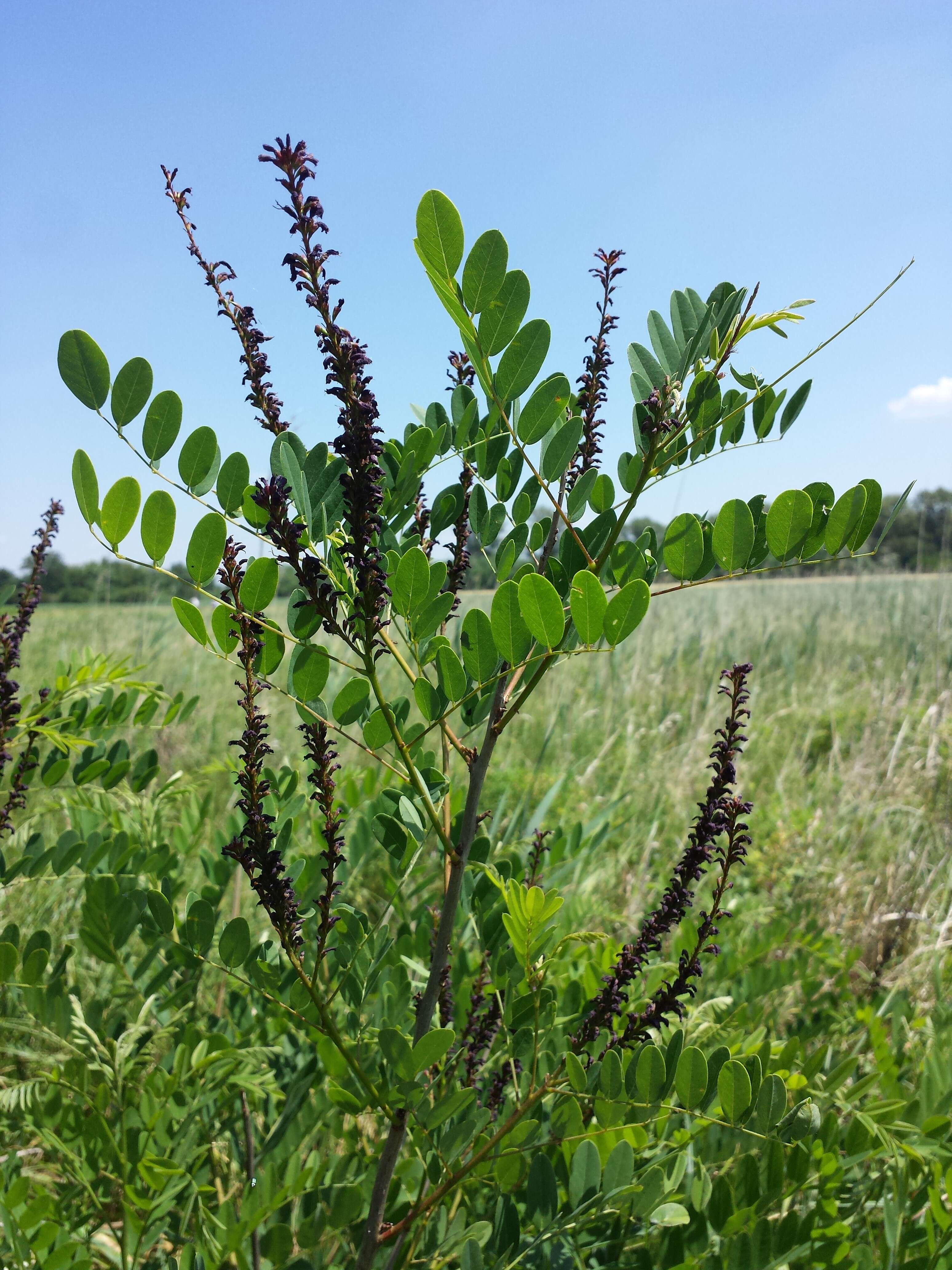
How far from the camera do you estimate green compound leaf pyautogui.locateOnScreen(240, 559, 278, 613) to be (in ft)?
1.98

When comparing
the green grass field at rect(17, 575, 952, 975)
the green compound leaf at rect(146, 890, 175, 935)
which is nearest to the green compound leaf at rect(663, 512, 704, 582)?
the green compound leaf at rect(146, 890, 175, 935)

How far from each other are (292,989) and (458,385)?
1.90 feet

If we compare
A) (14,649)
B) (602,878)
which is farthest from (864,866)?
(14,649)

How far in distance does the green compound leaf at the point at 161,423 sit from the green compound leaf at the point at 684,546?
42 centimetres

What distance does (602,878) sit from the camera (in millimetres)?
1998

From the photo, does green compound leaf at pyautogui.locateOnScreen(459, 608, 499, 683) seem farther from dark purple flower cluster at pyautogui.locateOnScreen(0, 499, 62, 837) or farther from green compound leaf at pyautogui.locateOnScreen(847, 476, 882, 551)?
dark purple flower cluster at pyautogui.locateOnScreen(0, 499, 62, 837)

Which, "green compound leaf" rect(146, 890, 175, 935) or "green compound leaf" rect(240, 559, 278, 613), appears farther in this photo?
"green compound leaf" rect(146, 890, 175, 935)

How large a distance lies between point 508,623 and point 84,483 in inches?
13.7

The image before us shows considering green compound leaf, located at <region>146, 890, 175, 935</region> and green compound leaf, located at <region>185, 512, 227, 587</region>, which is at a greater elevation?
green compound leaf, located at <region>185, 512, 227, 587</region>

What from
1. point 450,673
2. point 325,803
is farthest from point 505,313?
point 325,803

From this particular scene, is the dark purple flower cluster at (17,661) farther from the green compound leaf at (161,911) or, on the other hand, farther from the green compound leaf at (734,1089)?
the green compound leaf at (734,1089)

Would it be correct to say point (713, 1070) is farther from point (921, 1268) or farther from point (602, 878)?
point (602, 878)

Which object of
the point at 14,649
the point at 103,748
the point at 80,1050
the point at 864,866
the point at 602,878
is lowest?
the point at 864,866

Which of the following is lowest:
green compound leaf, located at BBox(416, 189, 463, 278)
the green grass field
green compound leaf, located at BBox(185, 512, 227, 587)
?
the green grass field
